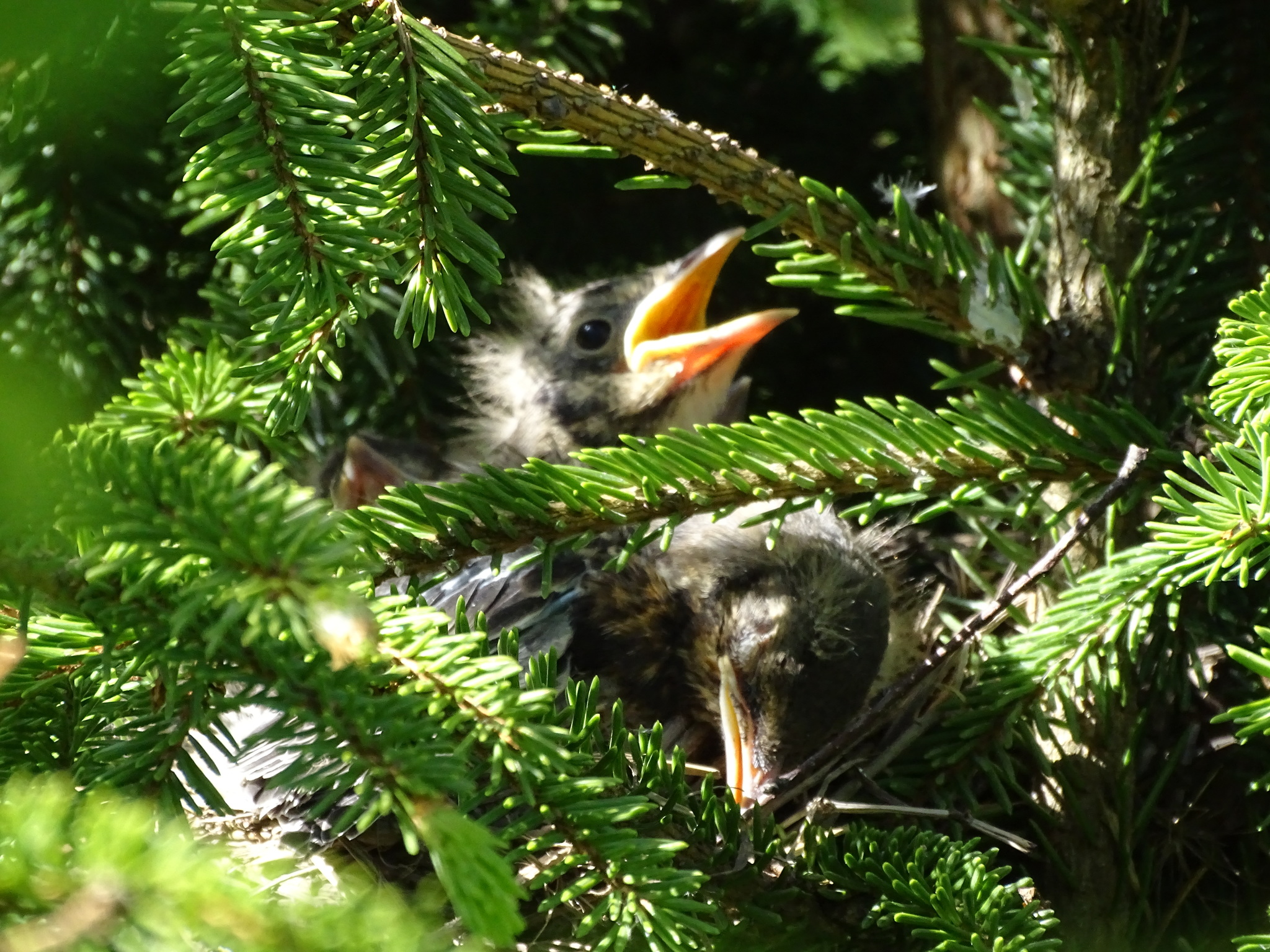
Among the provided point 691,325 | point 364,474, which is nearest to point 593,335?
point 691,325

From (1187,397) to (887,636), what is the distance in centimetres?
48

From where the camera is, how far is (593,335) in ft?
5.60

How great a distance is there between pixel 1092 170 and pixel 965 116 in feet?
1.92

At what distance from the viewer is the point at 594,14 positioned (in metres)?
1.50

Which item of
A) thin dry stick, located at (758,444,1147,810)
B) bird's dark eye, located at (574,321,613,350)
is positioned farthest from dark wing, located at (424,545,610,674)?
bird's dark eye, located at (574,321,613,350)

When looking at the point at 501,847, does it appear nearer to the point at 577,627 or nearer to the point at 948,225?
the point at 948,225

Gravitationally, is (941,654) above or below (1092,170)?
below

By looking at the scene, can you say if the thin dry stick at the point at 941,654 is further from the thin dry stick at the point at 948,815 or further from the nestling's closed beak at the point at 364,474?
the nestling's closed beak at the point at 364,474

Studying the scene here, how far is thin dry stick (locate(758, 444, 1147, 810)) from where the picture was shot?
934 millimetres

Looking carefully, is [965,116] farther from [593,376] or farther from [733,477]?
[733,477]

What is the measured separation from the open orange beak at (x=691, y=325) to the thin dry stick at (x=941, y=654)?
0.49m

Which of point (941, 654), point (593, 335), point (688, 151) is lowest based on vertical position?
point (941, 654)

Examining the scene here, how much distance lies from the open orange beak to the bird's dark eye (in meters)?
0.04

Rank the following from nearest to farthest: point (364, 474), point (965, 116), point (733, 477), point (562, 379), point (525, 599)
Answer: point (733, 477)
point (525, 599)
point (364, 474)
point (965, 116)
point (562, 379)
